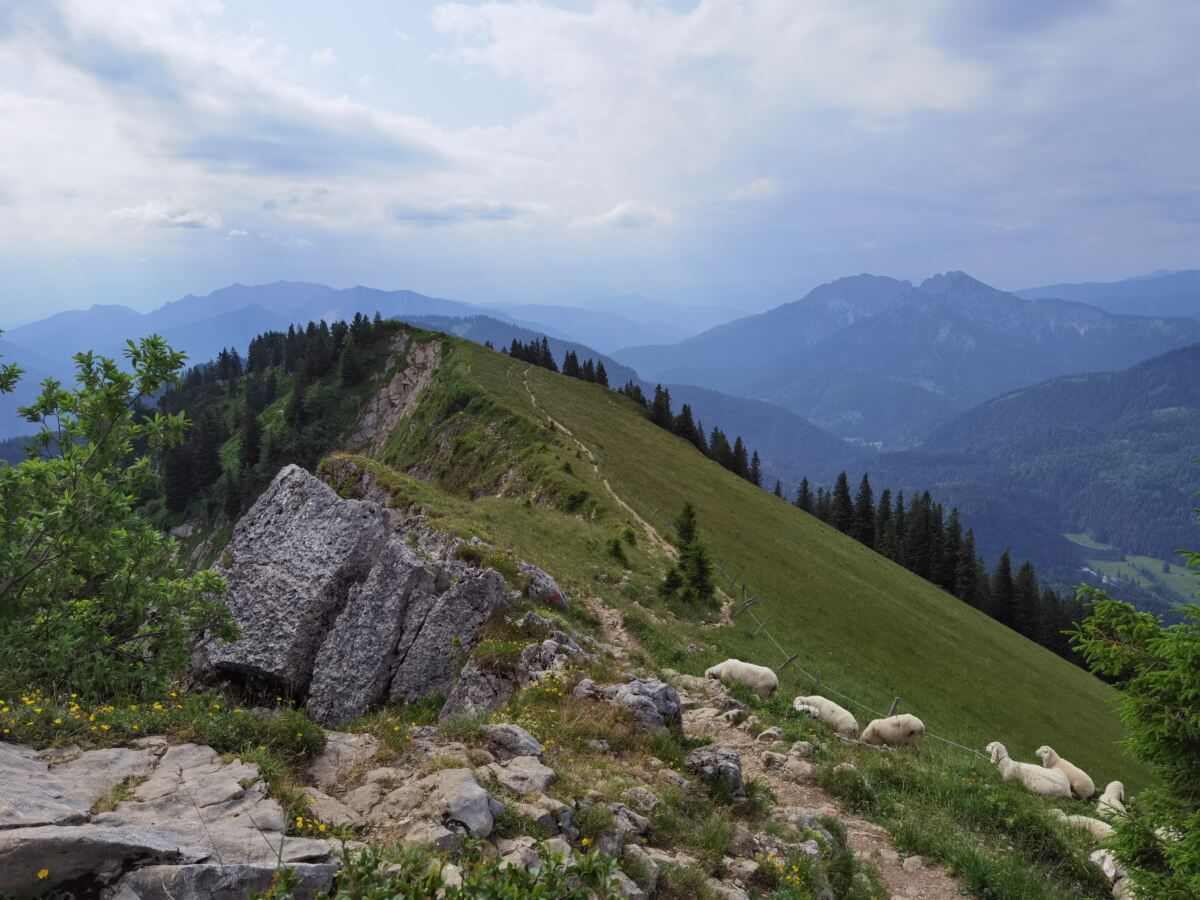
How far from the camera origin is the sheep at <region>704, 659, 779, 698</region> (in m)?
21.9

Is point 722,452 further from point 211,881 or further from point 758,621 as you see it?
point 211,881

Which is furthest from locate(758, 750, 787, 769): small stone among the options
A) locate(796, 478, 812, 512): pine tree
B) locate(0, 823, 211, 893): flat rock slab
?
locate(796, 478, 812, 512): pine tree

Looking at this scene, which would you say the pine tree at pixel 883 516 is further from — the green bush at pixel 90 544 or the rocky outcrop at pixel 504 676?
the green bush at pixel 90 544

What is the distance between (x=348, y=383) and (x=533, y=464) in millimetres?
82072

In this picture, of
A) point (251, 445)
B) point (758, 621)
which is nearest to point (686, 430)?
point (758, 621)

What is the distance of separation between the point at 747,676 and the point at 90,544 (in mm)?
19255

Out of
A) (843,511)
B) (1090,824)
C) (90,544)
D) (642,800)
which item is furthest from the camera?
(843,511)

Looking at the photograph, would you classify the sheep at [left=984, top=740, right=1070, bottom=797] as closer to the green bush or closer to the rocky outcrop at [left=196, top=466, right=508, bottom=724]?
the rocky outcrop at [left=196, top=466, right=508, bottom=724]

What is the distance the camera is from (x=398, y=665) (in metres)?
16.7

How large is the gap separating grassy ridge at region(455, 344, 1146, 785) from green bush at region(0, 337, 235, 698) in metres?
19.0

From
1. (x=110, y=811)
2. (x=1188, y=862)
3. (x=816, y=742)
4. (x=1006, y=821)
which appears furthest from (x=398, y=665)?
(x=1188, y=862)

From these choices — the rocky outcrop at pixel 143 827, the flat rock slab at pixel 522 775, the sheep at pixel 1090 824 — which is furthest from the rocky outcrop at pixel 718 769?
the sheep at pixel 1090 824

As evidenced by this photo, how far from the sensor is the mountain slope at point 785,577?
33.8 meters

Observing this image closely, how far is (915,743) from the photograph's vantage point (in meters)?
19.6
